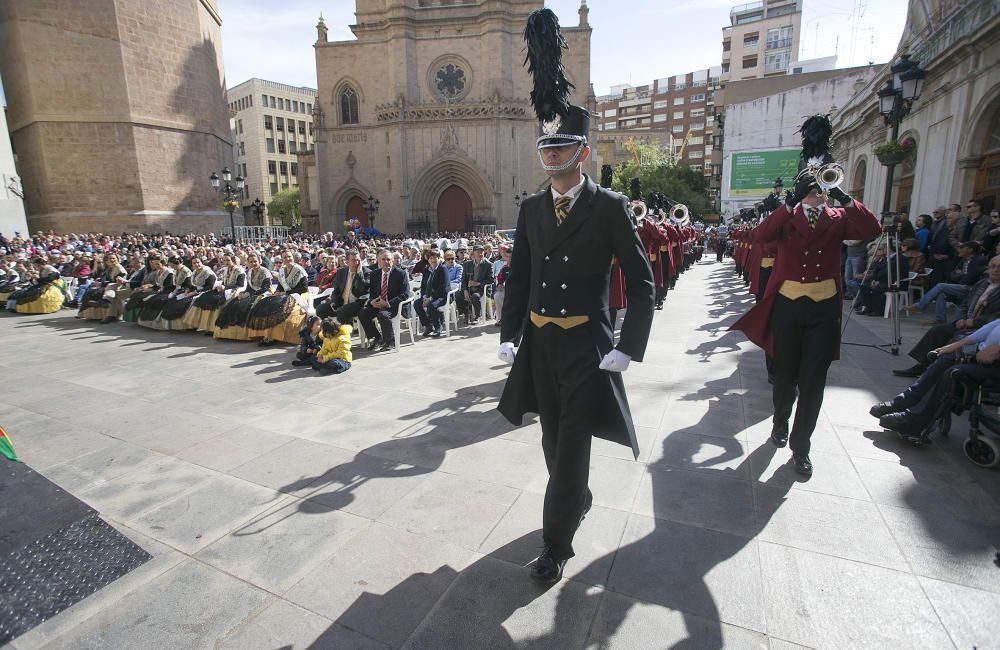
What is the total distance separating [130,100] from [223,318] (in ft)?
77.6

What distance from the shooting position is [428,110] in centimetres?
3462

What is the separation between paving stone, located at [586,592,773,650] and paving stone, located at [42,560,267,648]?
5.48 feet

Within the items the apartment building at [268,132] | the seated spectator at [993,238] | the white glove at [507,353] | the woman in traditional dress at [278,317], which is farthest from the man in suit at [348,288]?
the apartment building at [268,132]

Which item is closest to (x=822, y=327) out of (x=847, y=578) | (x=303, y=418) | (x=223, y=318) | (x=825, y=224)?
(x=825, y=224)

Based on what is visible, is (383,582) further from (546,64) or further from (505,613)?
(546,64)

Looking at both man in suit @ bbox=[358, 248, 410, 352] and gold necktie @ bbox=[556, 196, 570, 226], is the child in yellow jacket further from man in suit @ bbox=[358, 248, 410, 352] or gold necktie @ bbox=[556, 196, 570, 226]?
gold necktie @ bbox=[556, 196, 570, 226]

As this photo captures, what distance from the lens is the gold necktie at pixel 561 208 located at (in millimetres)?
2458

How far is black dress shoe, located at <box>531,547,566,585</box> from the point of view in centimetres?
245

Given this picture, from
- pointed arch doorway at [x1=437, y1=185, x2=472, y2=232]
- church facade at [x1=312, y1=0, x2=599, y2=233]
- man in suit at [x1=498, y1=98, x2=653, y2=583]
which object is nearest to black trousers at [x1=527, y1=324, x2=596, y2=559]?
man in suit at [x1=498, y1=98, x2=653, y2=583]

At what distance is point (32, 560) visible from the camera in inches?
99.9

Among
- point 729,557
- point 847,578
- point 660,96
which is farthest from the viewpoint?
point 660,96

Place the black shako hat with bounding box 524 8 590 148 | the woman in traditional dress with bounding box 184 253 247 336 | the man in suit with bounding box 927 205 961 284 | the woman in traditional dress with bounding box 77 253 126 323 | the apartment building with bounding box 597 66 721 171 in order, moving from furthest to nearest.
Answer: the apartment building with bounding box 597 66 721 171 < the woman in traditional dress with bounding box 77 253 126 323 < the woman in traditional dress with bounding box 184 253 247 336 < the man in suit with bounding box 927 205 961 284 < the black shako hat with bounding box 524 8 590 148

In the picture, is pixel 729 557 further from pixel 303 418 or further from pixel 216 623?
pixel 303 418

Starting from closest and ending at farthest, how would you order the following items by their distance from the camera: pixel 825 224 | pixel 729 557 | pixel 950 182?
1. pixel 729 557
2. pixel 825 224
3. pixel 950 182
